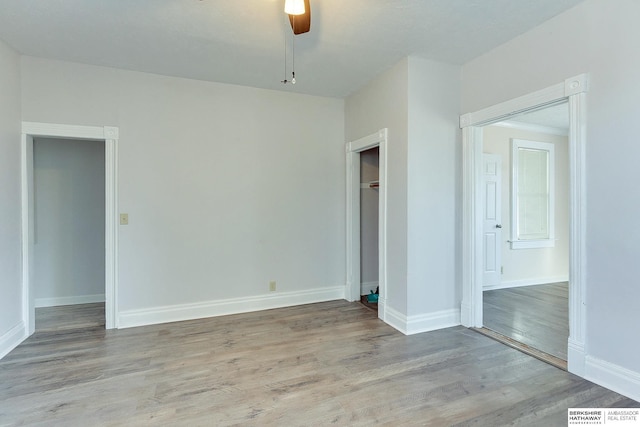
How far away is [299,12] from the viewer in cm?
186

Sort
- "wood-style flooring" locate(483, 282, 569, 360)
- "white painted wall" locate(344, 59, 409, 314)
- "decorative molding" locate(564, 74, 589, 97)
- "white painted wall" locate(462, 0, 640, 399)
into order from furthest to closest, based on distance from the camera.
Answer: "white painted wall" locate(344, 59, 409, 314) < "wood-style flooring" locate(483, 282, 569, 360) < "decorative molding" locate(564, 74, 589, 97) < "white painted wall" locate(462, 0, 640, 399)

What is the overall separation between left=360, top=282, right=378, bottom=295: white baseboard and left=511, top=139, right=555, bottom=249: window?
2.35 meters

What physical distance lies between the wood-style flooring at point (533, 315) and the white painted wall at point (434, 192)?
0.58 meters

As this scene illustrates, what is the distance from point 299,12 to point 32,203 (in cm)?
324

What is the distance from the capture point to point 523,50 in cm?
268

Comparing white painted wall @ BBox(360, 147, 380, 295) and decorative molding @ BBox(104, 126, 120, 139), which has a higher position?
decorative molding @ BBox(104, 126, 120, 139)

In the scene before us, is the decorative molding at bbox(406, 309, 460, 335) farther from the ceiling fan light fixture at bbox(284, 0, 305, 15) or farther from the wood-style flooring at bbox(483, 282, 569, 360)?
the ceiling fan light fixture at bbox(284, 0, 305, 15)

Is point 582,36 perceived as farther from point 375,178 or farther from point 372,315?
point 372,315

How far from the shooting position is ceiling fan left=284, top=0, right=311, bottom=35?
5.95 ft

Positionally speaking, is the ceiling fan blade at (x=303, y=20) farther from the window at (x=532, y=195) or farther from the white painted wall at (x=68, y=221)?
the window at (x=532, y=195)

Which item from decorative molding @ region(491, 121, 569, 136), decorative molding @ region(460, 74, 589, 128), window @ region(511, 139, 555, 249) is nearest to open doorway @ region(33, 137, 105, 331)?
decorative molding @ region(460, 74, 589, 128)

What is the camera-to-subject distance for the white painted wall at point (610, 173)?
2021 millimetres

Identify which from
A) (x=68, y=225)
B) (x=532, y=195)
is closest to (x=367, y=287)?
(x=532, y=195)

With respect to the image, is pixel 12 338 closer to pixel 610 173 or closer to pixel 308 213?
pixel 308 213
